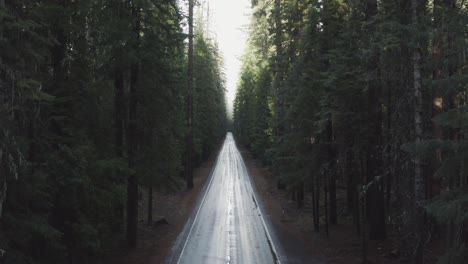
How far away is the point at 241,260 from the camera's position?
54.7 feet

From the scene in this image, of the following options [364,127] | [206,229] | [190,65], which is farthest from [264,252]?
[190,65]

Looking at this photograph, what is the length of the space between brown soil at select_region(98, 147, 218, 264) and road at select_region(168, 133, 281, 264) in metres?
0.56

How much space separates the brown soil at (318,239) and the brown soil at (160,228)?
5.24 metres

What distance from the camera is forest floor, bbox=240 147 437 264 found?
650 inches

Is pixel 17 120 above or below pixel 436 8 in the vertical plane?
below

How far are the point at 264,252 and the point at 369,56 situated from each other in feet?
30.2

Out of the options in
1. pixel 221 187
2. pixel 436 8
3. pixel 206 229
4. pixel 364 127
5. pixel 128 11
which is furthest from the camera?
pixel 221 187

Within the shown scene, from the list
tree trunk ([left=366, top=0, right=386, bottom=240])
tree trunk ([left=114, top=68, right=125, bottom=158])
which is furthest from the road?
tree trunk ([left=114, top=68, right=125, bottom=158])

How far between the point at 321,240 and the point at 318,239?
267 mm

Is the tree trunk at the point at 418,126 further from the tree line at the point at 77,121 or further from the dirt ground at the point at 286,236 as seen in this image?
the tree line at the point at 77,121

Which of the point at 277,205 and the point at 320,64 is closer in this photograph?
the point at 320,64

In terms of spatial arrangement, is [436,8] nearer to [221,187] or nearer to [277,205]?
[277,205]

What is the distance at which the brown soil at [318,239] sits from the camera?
1664cm

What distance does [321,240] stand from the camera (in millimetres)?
19984
